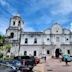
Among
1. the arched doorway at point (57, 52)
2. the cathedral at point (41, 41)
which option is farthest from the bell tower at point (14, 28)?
the arched doorway at point (57, 52)

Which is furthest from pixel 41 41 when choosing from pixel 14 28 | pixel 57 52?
pixel 14 28

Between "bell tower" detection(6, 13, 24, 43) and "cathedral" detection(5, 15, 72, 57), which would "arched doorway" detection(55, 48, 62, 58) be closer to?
"cathedral" detection(5, 15, 72, 57)

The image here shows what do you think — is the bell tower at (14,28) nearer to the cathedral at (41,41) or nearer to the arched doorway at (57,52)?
the cathedral at (41,41)

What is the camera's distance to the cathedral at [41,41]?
49.3 metres

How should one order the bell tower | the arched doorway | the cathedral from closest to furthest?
1. the arched doorway
2. the cathedral
3. the bell tower

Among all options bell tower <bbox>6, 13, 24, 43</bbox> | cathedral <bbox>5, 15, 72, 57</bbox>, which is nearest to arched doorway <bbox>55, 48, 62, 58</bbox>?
cathedral <bbox>5, 15, 72, 57</bbox>

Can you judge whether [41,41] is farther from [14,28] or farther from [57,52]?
[14,28]

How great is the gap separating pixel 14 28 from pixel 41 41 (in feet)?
32.5

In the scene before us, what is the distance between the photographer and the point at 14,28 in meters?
51.6

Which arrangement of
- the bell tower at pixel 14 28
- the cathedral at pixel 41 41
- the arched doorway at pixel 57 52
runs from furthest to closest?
the bell tower at pixel 14 28 < the cathedral at pixel 41 41 < the arched doorway at pixel 57 52

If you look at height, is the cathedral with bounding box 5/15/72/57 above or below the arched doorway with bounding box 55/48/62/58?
above

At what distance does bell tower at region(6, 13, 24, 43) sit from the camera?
50.6 metres

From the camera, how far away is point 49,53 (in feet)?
161

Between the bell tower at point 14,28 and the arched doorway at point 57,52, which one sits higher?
the bell tower at point 14,28
